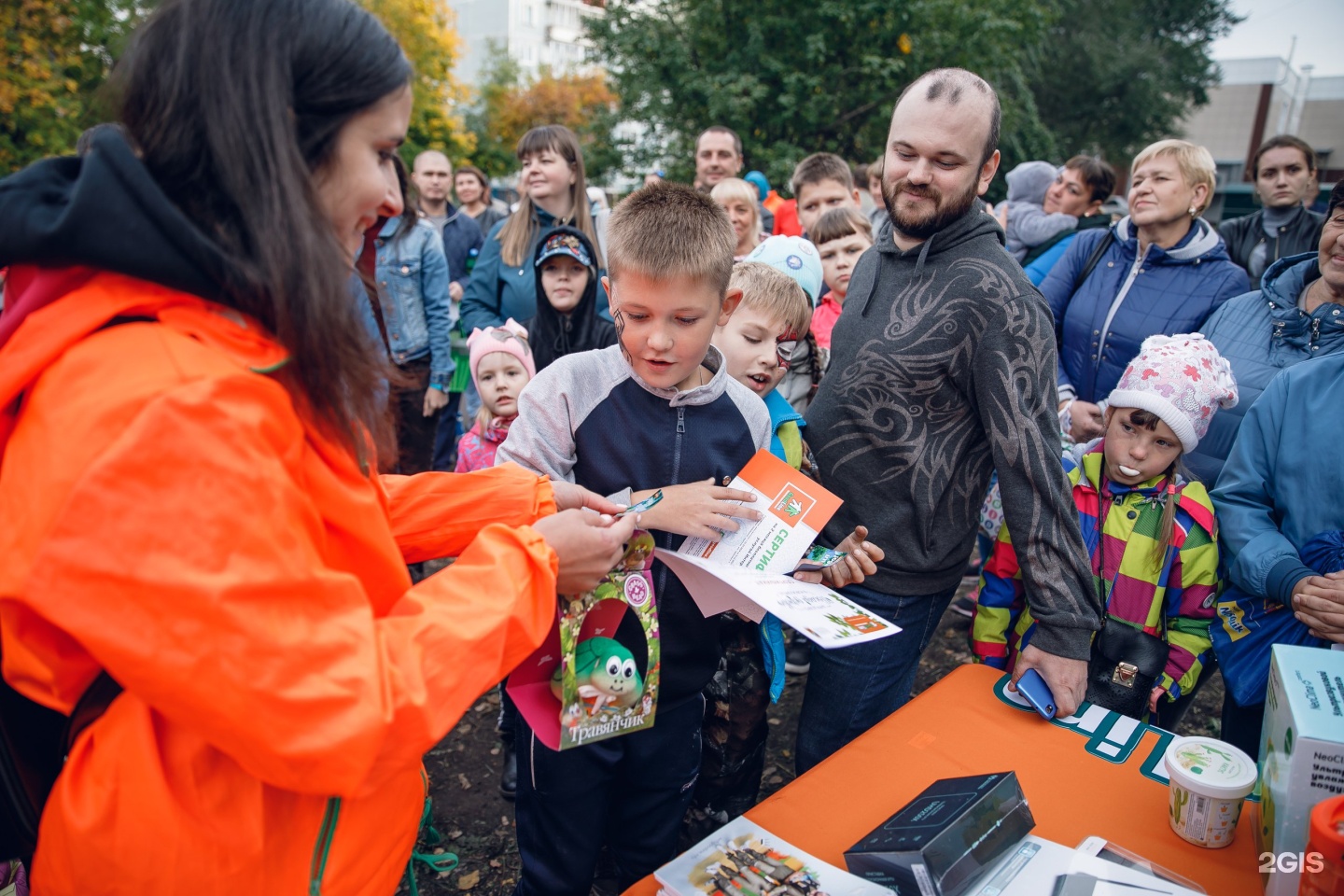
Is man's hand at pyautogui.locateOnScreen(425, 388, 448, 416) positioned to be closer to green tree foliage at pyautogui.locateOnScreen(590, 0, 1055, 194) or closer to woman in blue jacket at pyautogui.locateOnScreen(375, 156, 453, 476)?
woman in blue jacket at pyautogui.locateOnScreen(375, 156, 453, 476)

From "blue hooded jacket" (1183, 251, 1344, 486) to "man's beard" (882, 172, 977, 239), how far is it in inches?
56.5

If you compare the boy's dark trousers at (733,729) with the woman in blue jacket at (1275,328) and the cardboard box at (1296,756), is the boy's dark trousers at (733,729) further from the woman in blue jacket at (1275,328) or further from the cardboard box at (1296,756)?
the woman in blue jacket at (1275,328)

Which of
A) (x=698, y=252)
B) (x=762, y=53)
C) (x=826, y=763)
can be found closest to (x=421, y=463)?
(x=698, y=252)

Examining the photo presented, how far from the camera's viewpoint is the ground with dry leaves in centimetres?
266

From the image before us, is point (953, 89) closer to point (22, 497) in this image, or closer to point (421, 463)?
point (22, 497)

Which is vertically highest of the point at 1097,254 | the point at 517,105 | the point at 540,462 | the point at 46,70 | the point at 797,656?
the point at 517,105

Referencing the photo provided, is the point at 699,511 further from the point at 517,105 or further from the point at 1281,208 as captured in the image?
the point at 517,105

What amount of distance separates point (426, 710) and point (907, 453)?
1.46 metres

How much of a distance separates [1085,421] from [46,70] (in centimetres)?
1309

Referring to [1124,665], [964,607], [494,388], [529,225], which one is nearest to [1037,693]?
[1124,665]

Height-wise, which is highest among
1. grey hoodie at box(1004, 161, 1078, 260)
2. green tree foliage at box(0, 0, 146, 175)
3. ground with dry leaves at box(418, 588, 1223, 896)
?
green tree foliage at box(0, 0, 146, 175)

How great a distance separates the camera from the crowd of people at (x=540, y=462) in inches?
34.7

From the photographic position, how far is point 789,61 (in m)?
14.5

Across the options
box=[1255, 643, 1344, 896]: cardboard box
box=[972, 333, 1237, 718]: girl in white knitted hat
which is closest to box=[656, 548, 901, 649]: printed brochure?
box=[1255, 643, 1344, 896]: cardboard box
